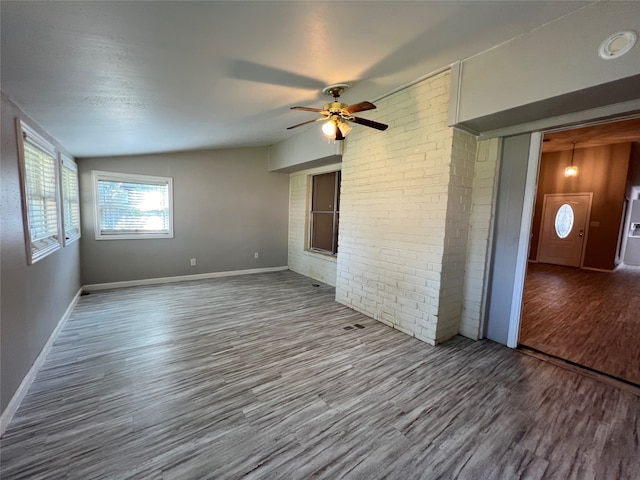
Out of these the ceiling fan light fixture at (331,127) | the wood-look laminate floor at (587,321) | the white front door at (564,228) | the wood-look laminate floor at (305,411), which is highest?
the ceiling fan light fixture at (331,127)

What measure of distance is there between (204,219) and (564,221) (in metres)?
9.35

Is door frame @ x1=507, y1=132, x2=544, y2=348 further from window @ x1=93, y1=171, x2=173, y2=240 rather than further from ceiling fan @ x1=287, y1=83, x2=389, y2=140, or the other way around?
window @ x1=93, y1=171, x2=173, y2=240

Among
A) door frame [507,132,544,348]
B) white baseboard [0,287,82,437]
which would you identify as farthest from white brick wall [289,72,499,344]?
white baseboard [0,287,82,437]

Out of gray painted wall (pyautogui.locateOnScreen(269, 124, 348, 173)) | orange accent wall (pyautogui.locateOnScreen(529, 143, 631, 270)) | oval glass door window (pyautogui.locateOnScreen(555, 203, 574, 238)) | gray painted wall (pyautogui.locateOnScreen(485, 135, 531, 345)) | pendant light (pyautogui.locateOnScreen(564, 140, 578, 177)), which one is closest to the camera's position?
gray painted wall (pyautogui.locateOnScreen(485, 135, 531, 345))

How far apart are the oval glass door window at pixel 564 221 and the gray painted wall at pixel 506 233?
658 cm

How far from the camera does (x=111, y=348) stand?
2719 mm

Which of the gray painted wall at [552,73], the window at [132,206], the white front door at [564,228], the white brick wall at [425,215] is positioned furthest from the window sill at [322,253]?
the white front door at [564,228]

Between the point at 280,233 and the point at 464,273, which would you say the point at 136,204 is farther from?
the point at 464,273

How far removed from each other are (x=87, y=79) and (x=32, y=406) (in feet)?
7.54

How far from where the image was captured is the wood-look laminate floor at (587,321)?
2.71 metres

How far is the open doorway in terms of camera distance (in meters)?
3.01

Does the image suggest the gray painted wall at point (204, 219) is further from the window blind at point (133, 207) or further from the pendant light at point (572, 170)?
the pendant light at point (572, 170)

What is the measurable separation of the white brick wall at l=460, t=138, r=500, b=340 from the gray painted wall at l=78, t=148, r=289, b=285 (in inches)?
166

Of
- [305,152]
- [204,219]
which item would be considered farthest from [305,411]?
[204,219]
